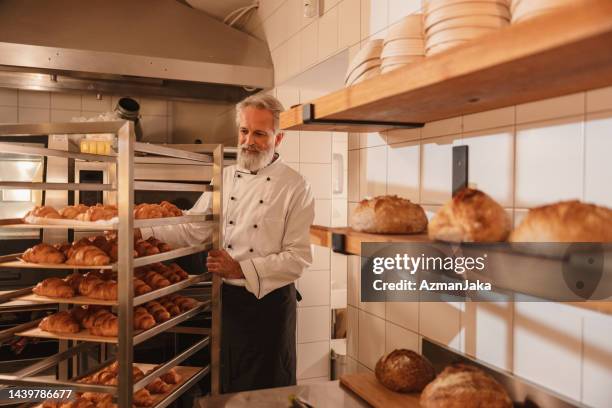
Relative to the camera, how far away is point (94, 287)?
5.47 feet

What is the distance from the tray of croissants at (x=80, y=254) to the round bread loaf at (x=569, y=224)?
4.19 ft

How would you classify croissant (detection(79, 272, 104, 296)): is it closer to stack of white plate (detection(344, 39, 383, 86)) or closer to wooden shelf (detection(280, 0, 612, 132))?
wooden shelf (detection(280, 0, 612, 132))

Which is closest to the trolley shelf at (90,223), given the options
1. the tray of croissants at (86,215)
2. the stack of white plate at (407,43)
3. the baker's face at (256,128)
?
the tray of croissants at (86,215)

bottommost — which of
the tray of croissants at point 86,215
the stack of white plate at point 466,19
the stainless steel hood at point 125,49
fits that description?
the tray of croissants at point 86,215

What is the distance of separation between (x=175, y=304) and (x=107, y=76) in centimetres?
157

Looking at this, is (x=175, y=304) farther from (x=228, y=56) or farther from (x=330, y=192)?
(x=228, y=56)

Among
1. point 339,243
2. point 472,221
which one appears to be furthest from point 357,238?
point 472,221

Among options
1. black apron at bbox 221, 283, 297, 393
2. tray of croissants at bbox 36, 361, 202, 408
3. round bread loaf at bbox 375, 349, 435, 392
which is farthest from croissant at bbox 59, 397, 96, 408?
round bread loaf at bbox 375, 349, 435, 392

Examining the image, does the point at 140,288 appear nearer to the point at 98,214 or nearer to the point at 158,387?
the point at 98,214

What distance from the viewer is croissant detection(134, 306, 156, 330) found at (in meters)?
1.61

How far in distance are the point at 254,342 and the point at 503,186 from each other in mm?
1294

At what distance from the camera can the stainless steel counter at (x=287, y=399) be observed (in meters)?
1.24

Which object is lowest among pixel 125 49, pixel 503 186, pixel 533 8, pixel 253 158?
pixel 503 186

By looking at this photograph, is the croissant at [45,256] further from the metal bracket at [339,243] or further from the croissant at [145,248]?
the metal bracket at [339,243]
